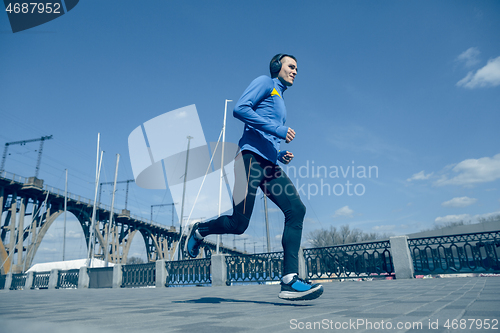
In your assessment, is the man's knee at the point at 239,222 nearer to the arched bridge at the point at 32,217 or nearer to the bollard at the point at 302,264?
the bollard at the point at 302,264

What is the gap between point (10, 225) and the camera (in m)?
26.4

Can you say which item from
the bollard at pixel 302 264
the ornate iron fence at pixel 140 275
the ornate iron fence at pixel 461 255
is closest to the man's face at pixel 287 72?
the ornate iron fence at pixel 461 255

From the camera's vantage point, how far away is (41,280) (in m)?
18.4

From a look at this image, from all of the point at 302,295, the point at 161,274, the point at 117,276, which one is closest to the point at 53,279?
the point at 117,276

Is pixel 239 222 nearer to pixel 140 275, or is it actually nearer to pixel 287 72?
pixel 287 72

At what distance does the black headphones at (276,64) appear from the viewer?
3389 mm

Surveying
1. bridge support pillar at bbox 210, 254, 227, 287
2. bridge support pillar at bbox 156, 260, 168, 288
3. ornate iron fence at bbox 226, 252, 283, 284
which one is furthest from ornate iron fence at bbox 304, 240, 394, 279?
bridge support pillar at bbox 156, 260, 168, 288

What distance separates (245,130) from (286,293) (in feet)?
5.37

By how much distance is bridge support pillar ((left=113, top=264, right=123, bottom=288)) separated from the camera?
46.3 feet

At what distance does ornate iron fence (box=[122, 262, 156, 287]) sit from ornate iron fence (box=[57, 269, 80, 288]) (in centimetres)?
470

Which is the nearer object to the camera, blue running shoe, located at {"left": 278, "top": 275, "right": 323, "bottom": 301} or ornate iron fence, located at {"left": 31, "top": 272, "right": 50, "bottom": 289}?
blue running shoe, located at {"left": 278, "top": 275, "right": 323, "bottom": 301}

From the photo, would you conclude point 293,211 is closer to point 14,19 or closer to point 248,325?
point 248,325

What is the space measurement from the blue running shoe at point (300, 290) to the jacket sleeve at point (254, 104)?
53.8 inches

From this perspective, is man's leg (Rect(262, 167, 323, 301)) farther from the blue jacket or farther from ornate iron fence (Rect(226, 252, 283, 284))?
ornate iron fence (Rect(226, 252, 283, 284))
